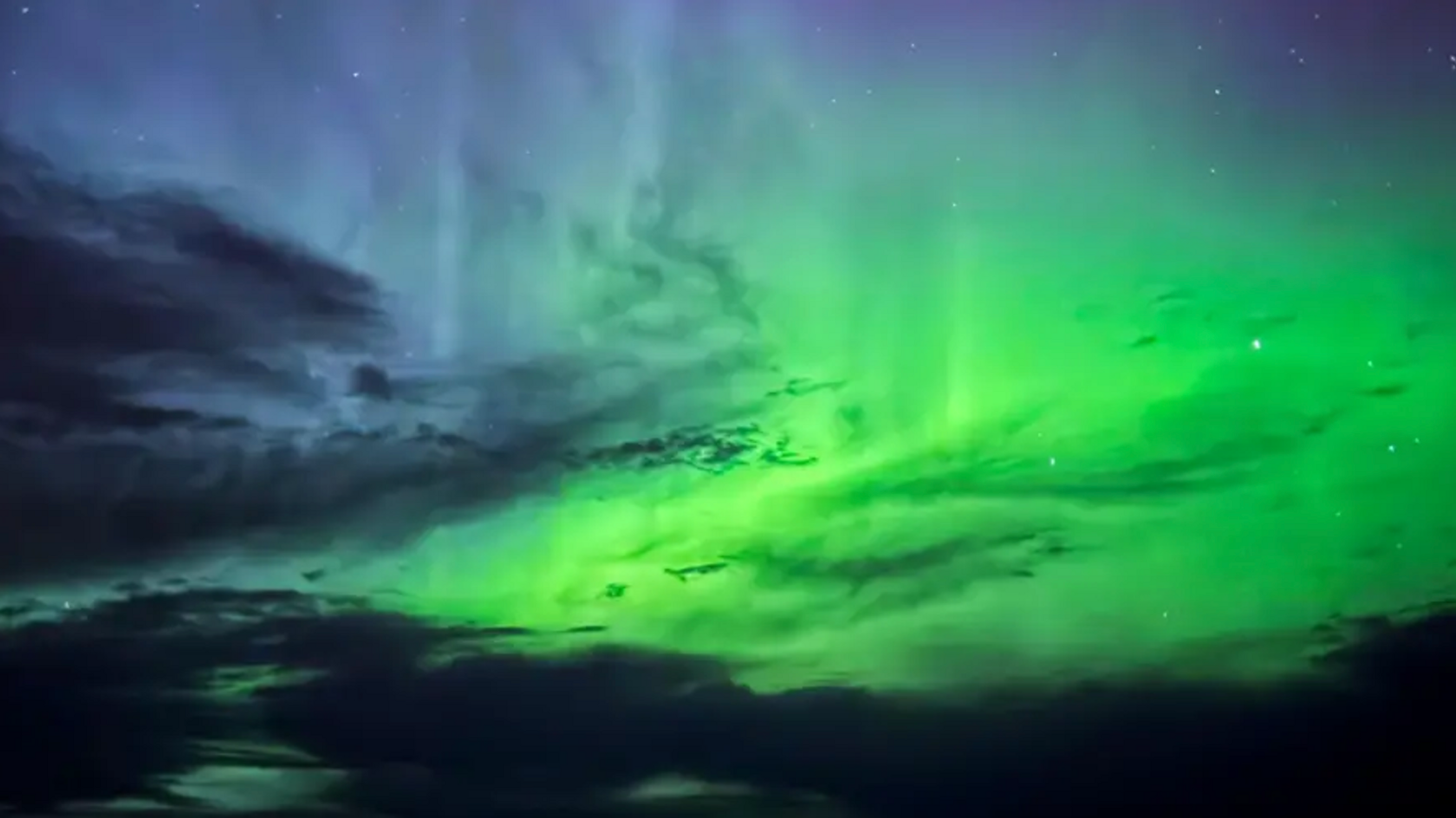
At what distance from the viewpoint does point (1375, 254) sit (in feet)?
11.1

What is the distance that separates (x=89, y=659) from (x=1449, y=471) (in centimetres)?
303

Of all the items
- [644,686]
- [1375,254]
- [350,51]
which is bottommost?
[644,686]

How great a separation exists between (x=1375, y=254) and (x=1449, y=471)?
51 centimetres

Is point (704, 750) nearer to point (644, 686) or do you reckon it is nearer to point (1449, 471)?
point (644, 686)

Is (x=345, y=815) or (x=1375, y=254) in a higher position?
(x=1375, y=254)

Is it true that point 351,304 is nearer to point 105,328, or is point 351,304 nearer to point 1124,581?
point 105,328

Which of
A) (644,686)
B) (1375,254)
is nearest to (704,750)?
(644,686)

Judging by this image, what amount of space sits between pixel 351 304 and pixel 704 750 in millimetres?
1244

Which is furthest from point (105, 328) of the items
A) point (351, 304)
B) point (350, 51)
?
point (350, 51)

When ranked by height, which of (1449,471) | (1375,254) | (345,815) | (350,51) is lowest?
(345,815)

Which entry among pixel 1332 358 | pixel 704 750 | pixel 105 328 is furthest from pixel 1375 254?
pixel 105 328

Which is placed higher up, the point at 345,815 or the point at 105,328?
the point at 105,328

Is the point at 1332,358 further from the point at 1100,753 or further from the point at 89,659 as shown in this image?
the point at 89,659

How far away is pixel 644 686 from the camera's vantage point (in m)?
3.33
